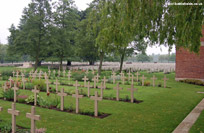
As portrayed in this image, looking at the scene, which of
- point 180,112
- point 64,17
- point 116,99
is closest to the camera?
point 180,112

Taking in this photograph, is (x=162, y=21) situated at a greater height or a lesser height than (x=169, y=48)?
greater

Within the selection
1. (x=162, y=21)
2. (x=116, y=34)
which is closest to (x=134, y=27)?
(x=116, y=34)

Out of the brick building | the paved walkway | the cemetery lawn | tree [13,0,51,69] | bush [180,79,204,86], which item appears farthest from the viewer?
tree [13,0,51,69]

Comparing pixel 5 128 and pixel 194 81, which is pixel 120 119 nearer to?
pixel 5 128

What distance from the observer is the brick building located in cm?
1859

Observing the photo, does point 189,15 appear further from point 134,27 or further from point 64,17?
point 64,17

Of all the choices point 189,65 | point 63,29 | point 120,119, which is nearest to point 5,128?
point 120,119

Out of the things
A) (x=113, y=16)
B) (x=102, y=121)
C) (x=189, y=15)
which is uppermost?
(x=113, y=16)

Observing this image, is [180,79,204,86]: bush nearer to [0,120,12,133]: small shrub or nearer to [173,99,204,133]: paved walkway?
[173,99,204,133]: paved walkway

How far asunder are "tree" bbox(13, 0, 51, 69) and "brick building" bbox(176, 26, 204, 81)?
16.8 m

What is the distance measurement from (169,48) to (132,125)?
120 inches

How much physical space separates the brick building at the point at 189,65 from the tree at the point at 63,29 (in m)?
15.9

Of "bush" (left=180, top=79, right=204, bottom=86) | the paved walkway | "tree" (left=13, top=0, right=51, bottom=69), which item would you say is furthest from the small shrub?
"tree" (left=13, top=0, right=51, bottom=69)

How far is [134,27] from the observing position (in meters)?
6.66
